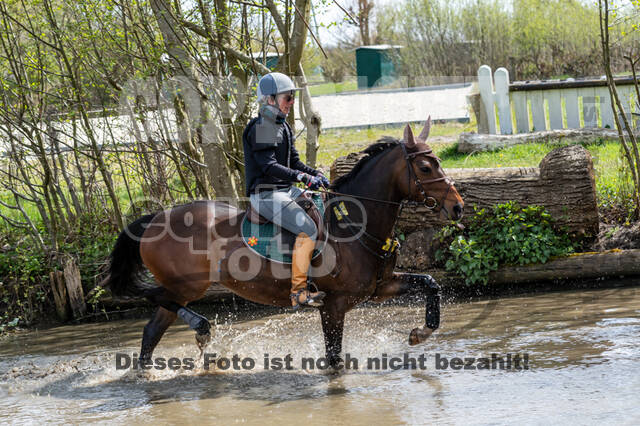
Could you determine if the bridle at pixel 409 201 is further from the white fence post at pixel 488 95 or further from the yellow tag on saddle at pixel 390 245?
the white fence post at pixel 488 95

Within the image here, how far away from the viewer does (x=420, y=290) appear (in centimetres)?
640

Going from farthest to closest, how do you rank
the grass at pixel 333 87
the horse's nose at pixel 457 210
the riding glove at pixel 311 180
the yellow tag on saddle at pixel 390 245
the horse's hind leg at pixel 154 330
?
the grass at pixel 333 87 < the horse's hind leg at pixel 154 330 < the yellow tag on saddle at pixel 390 245 < the riding glove at pixel 311 180 < the horse's nose at pixel 457 210

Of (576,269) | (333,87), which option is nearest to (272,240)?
(576,269)

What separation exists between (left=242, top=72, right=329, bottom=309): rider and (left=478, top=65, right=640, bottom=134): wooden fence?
30.7 feet

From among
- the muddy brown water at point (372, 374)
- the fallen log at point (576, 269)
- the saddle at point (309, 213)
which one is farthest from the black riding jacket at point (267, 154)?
the fallen log at point (576, 269)

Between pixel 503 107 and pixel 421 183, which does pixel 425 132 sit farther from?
pixel 503 107

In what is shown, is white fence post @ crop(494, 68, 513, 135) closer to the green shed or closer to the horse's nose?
the horse's nose

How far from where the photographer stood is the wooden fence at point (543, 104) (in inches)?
547

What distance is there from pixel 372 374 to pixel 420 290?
35.6 inches

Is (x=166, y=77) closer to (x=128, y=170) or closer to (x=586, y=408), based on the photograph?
(x=128, y=170)

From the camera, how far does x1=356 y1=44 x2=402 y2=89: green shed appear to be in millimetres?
28328

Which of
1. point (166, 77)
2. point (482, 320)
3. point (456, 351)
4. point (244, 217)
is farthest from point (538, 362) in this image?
point (166, 77)

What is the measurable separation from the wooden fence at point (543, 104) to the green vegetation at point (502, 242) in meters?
5.57

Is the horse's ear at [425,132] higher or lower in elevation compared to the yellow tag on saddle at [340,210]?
higher
